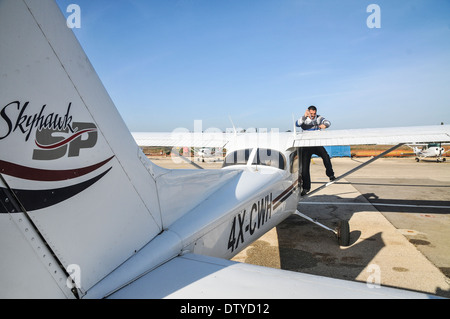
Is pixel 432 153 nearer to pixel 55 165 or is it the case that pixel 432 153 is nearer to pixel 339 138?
pixel 339 138

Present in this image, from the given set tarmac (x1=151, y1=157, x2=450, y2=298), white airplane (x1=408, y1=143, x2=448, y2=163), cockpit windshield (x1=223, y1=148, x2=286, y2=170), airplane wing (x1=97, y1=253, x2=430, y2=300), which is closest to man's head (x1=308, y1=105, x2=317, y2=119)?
cockpit windshield (x1=223, y1=148, x2=286, y2=170)

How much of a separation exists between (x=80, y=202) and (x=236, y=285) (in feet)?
3.60

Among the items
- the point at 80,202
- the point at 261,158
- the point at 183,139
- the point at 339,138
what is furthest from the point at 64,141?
the point at 183,139

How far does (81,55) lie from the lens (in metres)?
1.72

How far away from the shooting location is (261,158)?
5.29 m

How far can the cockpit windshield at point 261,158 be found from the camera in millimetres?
5246

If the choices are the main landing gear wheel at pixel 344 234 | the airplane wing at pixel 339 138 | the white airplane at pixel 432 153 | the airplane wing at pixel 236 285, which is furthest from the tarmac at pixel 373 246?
the white airplane at pixel 432 153

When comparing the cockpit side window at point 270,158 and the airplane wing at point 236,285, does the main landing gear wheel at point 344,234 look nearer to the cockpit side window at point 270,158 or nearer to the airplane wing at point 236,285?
the cockpit side window at point 270,158

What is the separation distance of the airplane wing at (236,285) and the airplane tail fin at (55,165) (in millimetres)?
282

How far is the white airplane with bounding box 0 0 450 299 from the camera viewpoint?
1357mm

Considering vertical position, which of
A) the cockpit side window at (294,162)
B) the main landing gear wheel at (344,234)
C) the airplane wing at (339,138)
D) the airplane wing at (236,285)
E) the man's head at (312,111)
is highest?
the man's head at (312,111)

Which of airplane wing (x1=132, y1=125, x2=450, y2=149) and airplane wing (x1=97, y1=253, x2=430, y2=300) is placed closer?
Result: airplane wing (x1=97, y1=253, x2=430, y2=300)

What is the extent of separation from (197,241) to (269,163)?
296cm

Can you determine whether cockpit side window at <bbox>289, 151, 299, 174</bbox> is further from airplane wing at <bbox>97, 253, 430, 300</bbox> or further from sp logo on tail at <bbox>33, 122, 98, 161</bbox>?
sp logo on tail at <bbox>33, 122, 98, 161</bbox>
